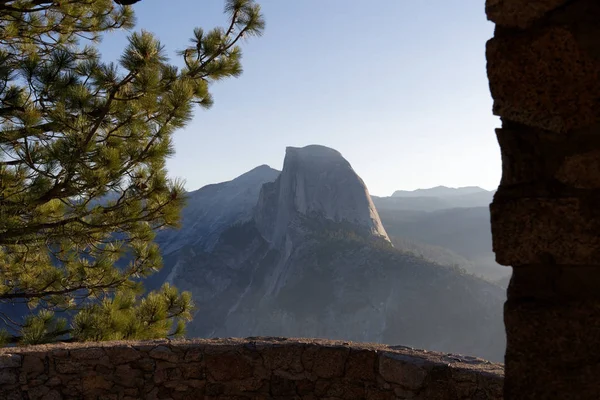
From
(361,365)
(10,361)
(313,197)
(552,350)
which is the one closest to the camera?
(552,350)

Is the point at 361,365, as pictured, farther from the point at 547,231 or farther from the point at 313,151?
the point at 313,151

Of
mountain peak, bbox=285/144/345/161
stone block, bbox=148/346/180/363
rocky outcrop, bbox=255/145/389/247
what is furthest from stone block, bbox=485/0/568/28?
mountain peak, bbox=285/144/345/161

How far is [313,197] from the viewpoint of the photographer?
61.7 metres

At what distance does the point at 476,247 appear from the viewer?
6719cm

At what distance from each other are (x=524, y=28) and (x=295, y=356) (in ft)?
8.46

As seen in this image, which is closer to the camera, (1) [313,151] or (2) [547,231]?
(2) [547,231]

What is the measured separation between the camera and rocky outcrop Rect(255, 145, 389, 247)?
60188 millimetres

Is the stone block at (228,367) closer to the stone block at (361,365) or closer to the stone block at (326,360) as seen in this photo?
the stone block at (326,360)

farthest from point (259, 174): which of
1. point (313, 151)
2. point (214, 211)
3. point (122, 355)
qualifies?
point (122, 355)

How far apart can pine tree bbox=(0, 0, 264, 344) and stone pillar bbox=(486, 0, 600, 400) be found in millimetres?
4258

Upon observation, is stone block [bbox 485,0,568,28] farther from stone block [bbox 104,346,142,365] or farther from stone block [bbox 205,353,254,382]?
stone block [bbox 104,346,142,365]

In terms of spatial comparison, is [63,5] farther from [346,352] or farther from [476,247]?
[476,247]

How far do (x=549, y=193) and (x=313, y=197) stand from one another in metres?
60.2

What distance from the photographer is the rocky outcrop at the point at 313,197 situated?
6019 centimetres
